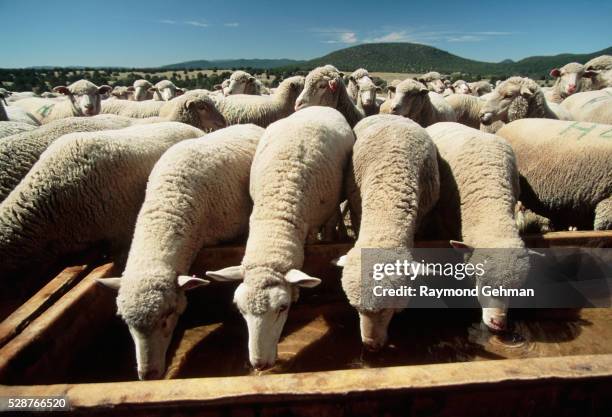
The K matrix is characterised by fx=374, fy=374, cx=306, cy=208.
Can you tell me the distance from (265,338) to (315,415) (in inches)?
31.3

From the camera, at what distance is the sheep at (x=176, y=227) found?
2109 millimetres

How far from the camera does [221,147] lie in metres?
3.19

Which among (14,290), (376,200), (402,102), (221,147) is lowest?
(14,290)

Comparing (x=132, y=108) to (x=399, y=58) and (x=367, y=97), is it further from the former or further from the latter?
(x=399, y=58)

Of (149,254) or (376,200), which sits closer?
(149,254)

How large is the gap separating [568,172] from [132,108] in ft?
27.5

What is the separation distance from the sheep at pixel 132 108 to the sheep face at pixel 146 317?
6.84 meters

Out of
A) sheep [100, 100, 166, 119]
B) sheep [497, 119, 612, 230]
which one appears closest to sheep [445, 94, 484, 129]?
sheep [497, 119, 612, 230]

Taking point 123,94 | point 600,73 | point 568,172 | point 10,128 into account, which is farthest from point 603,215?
point 123,94

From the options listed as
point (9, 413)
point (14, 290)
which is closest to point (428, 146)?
point (9, 413)

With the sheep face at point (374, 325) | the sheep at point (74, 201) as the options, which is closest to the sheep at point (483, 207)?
the sheep face at point (374, 325)

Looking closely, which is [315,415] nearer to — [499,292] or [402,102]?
[499,292]

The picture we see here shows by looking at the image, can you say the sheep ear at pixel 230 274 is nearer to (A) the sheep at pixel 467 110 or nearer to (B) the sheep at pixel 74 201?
(B) the sheep at pixel 74 201

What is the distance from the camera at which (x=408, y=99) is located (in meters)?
5.74
